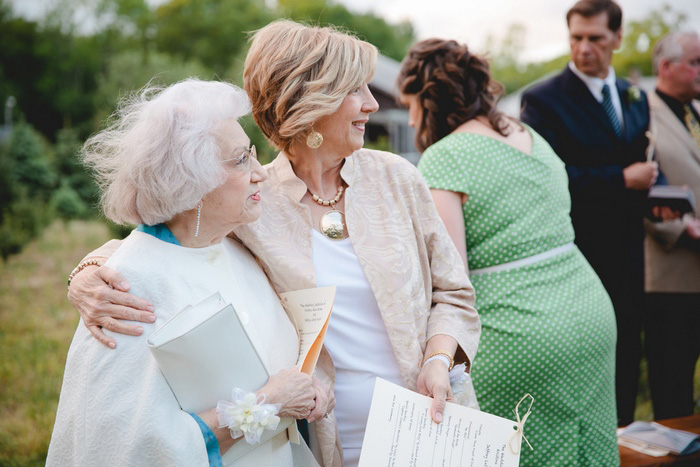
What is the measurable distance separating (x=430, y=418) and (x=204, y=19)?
45.8 metres

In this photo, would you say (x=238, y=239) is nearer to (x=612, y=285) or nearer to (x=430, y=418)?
(x=430, y=418)

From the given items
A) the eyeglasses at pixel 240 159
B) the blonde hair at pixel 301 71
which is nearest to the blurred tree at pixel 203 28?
the blonde hair at pixel 301 71

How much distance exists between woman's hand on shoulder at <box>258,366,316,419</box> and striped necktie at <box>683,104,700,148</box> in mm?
3608

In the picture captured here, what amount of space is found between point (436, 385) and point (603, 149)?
6.94 ft

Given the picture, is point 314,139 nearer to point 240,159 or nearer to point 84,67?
point 240,159

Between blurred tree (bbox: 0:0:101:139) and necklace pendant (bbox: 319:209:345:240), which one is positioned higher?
necklace pendant (bbox: 319:209:345:240)

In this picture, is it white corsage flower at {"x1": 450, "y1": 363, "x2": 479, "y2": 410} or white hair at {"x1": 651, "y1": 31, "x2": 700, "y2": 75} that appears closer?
white corsage flower at {"x1": 450, "y1": 363, "x2": 479, "y2": 410}

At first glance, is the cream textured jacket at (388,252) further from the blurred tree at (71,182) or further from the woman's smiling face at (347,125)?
the blurred tree at (71,182)

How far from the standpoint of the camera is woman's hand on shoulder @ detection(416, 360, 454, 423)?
5.93 ft

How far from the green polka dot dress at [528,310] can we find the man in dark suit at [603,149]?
0.93 meters

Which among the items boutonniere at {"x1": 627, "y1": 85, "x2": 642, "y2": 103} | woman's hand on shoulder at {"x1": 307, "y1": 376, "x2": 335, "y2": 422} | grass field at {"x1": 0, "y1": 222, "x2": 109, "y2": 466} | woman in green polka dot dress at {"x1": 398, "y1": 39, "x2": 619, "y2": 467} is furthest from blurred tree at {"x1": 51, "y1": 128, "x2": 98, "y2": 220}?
woman's hand on shoulder at {"x1": 307, "y1": 376, "x2": 335, "y2": 422}

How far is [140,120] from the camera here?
5.68ft

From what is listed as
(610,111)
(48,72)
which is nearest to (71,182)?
(48,72)

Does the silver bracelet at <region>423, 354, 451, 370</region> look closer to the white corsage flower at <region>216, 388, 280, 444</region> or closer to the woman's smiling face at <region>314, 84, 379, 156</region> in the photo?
the white corsage flower at <region>216, 388, 280, 444</region>
